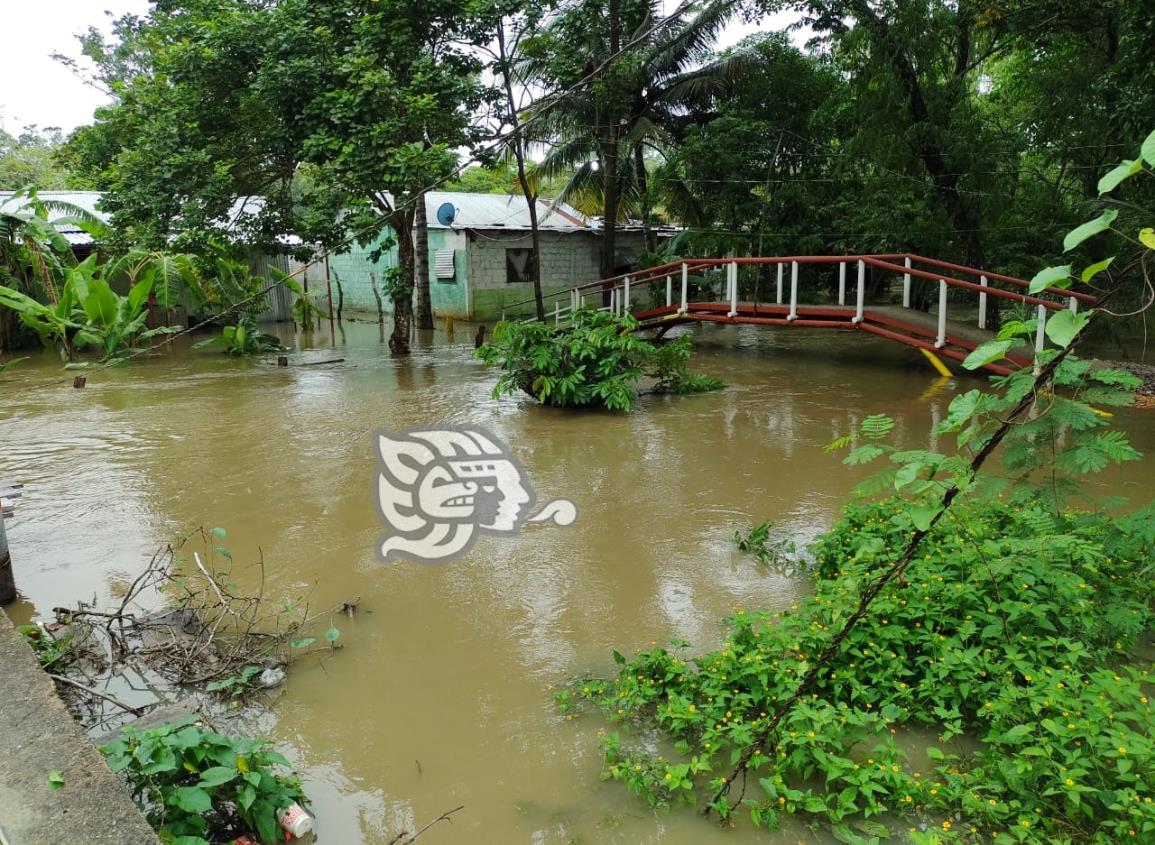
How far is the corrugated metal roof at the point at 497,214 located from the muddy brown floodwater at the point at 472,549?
841cm

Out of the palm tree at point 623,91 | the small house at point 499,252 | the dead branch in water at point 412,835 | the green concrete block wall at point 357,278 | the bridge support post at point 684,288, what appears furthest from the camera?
the green concrete block wall at point 357,278

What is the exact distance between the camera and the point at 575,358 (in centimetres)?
996

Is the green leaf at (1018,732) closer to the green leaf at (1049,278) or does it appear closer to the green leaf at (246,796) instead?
the green leaf at (1049,278)

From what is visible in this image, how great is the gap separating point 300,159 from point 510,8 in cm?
393

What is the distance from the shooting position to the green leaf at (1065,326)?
1824 millimetres

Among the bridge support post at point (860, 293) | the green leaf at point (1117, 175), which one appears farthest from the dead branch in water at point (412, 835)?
the bridge support post at point (860, 293)

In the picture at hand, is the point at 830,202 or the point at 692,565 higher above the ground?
the point at 830,202

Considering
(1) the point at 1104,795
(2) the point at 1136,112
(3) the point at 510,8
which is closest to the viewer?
(1) the point at 1104,795

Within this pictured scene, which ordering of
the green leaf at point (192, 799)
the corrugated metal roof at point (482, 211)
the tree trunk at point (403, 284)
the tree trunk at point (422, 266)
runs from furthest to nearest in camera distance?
the corrugated metal roof at point (482, 211) < the tree trunk at point (422, 266) < the tree trunk at point (403, 284) < the green leaf at point (192, 799)

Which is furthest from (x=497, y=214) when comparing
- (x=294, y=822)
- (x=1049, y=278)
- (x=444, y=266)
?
(x=1049, y=278)

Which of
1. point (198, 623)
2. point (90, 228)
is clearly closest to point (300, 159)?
point (90, 228)

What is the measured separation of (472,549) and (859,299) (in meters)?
7.13

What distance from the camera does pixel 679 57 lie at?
1755cm

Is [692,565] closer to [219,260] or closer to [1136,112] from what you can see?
[1136,112]
